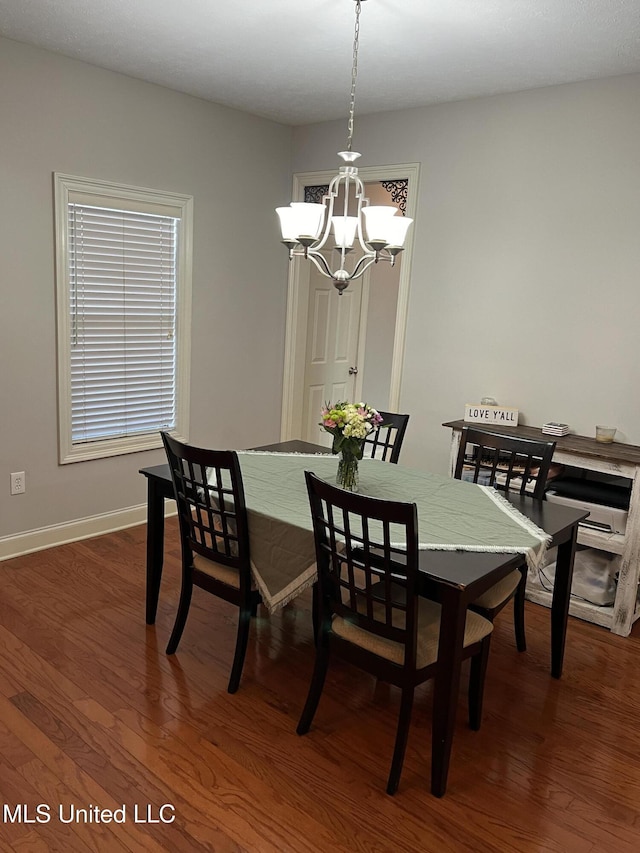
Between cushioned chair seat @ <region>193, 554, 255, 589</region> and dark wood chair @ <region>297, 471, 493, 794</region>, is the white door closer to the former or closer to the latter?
cushioned chair seat @ <region>193, 554, 255, 589</region>

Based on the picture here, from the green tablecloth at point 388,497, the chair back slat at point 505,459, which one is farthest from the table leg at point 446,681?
the chair back slat at point 505,459

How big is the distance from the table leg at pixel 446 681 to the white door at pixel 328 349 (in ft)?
Result: 10.9

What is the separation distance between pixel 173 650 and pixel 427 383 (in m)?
2.41

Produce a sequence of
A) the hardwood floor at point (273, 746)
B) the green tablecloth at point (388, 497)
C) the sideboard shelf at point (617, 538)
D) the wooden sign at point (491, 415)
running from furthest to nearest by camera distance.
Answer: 1. the wooden sign at point (491, 415)
2. the sideboard shelf at point (617, 538)
3. the green tablecloth at point (388, 497)
4. the hardwood floor at point (273, 746)

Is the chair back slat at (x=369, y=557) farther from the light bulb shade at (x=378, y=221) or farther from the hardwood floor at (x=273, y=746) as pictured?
the light bulb shade at (x=378, y=221)

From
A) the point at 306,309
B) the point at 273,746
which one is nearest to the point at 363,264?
the point at 273,746

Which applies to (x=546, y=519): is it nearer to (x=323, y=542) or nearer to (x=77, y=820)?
(x=323, y=542)

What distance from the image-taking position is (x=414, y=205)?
445cm

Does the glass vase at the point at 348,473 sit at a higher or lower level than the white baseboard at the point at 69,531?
higher

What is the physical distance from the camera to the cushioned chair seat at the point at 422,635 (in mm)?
2250

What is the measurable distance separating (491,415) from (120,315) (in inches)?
92.8

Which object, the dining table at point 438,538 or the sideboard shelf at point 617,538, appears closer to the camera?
the dining table at point 438,538

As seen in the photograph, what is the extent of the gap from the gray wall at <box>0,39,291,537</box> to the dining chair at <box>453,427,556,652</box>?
197 centimetres

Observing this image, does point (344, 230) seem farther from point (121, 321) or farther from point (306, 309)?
point (306, 309)
